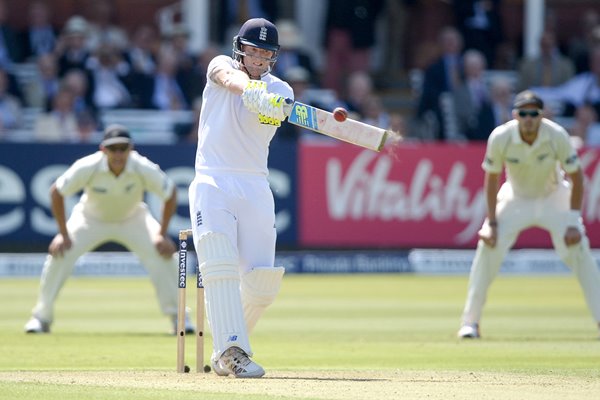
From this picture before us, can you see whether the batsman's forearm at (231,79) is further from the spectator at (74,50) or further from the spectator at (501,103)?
the spectator at (501,103)

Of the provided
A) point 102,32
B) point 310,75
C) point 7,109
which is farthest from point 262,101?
point 310,75

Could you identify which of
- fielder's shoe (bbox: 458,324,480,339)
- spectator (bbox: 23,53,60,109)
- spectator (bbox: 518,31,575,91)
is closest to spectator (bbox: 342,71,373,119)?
spectator (bbox: 518,31,575,91)

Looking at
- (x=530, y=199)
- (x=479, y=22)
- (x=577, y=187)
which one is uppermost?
(x=479, y=22)

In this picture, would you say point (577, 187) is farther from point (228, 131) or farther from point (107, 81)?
point (107, 81)

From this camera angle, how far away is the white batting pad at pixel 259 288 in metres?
6.88

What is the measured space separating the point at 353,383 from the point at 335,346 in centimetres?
247

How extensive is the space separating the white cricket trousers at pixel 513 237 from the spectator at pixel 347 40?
840 centimetres

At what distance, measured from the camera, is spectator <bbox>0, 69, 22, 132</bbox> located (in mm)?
16031

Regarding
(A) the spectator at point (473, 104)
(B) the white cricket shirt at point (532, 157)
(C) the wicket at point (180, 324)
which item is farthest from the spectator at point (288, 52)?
(C) the wicket at point (180, 324)

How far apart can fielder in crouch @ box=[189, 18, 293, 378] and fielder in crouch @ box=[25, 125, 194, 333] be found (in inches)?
122

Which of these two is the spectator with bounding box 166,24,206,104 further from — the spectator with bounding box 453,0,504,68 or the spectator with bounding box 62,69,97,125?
the spectator with bounding box 453,0,504,68

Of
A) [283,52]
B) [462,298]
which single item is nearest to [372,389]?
[462,298]

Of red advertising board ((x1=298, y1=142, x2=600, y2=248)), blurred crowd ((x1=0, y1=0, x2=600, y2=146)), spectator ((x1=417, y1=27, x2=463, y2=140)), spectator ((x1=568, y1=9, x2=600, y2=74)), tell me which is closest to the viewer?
red advertising board ((x1=298, y1=142, x2=600, y2=248))

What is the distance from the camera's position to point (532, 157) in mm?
9711
